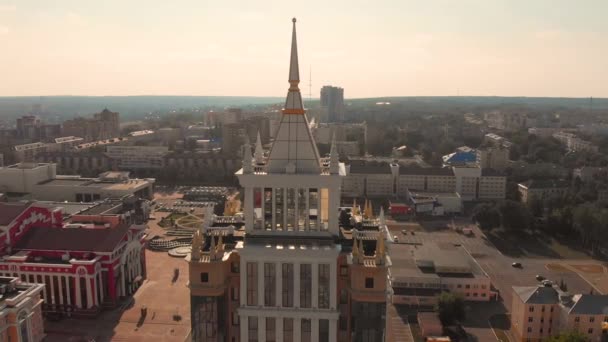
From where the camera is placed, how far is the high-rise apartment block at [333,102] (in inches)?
7136

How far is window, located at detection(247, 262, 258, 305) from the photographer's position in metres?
17.2

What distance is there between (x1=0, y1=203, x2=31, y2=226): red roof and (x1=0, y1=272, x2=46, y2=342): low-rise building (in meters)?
10.5

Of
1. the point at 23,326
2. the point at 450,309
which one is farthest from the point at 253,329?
the point at 450,309

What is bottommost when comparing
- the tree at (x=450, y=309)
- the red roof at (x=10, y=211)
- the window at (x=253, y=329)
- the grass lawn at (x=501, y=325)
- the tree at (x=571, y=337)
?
the grass lawn at (x=501, y=325)

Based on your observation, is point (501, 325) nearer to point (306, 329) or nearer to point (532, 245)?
point (532, 245)

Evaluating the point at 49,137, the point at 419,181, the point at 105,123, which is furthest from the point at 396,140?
the point at 49,137

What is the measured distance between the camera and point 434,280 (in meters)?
44.7

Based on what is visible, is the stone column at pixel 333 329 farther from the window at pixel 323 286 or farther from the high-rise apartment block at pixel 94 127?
the high-rise apartment block at pixel 94 127

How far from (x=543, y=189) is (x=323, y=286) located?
7366 centimetres

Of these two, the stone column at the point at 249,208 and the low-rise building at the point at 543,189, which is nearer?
the stone column at the point at 249,208

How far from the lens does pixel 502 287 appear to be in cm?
4838

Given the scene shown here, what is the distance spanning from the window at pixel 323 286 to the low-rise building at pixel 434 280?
2803 centimetres

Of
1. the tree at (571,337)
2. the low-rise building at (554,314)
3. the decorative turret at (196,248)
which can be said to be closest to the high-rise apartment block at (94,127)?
the low-rise building at (554,314)

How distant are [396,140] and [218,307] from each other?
12486 cm
